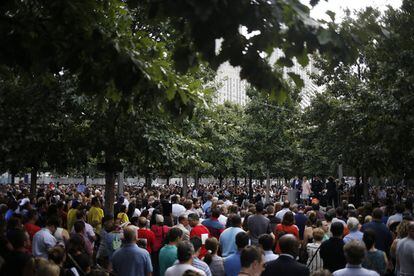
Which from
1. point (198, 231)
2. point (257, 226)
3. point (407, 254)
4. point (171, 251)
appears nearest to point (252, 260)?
point (171, 251)

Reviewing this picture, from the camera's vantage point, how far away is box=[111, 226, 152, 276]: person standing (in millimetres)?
7672

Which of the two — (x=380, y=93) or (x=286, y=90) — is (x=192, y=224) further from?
(x=380, y=93)

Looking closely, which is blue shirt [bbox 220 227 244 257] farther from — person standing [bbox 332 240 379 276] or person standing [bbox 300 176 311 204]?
person standing [bbox 300 176 311 204]

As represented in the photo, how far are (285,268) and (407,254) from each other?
280 centimetres

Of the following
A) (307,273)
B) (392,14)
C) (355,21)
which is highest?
(392,14)

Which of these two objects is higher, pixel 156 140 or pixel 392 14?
pixel 392 14

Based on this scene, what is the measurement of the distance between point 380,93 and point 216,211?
9017 mm

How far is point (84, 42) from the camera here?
279 inches

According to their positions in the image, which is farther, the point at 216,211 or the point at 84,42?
the point at 216,211

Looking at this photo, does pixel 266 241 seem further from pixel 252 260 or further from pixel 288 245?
pixel 252 260

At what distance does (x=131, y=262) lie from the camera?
7664 mm

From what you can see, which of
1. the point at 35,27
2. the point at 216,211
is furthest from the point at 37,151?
the point at 35,27

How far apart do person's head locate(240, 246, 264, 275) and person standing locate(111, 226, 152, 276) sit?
2.26 m

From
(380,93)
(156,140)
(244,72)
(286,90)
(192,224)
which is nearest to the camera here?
(244,72)
